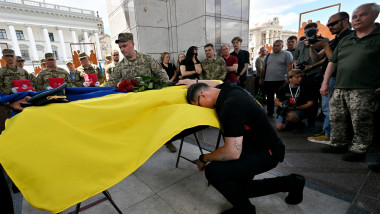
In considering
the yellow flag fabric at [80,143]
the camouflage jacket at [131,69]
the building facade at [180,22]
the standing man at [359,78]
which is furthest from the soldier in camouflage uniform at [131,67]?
the standing man at [359,78]

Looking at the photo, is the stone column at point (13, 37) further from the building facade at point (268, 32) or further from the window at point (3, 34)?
the building facade at point (268, 32)

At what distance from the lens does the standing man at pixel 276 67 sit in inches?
174

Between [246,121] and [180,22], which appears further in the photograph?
[180,22]

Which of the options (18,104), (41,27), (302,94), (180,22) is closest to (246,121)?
Answer: (18,104)

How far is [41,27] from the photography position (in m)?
36.5

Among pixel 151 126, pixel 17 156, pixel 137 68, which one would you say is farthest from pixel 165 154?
pixel 17 156

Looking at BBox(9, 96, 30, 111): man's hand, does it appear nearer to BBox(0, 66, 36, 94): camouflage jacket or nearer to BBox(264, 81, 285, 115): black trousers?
BBox(0, 66, 36, 94): camouflage jacket

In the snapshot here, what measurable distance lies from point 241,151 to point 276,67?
3744mm

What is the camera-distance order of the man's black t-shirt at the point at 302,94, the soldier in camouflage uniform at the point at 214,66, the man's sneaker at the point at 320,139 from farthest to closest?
the soldier in camouflage uniform at the point at 214,66 → the man's black t-shirt at the point at 302,94 → the man's sneaker at the point at 320,139

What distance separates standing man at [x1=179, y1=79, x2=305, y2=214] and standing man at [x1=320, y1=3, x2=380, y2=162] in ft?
4.94

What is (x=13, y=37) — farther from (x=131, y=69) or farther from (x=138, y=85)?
(x=138, y=85)

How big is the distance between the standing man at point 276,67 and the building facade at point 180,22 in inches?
45.6

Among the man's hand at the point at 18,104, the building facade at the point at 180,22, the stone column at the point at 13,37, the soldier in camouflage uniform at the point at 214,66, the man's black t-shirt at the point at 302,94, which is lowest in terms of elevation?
the man's black t-shirt at the point at 302,94

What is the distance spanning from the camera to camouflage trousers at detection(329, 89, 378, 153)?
7.44 feet
